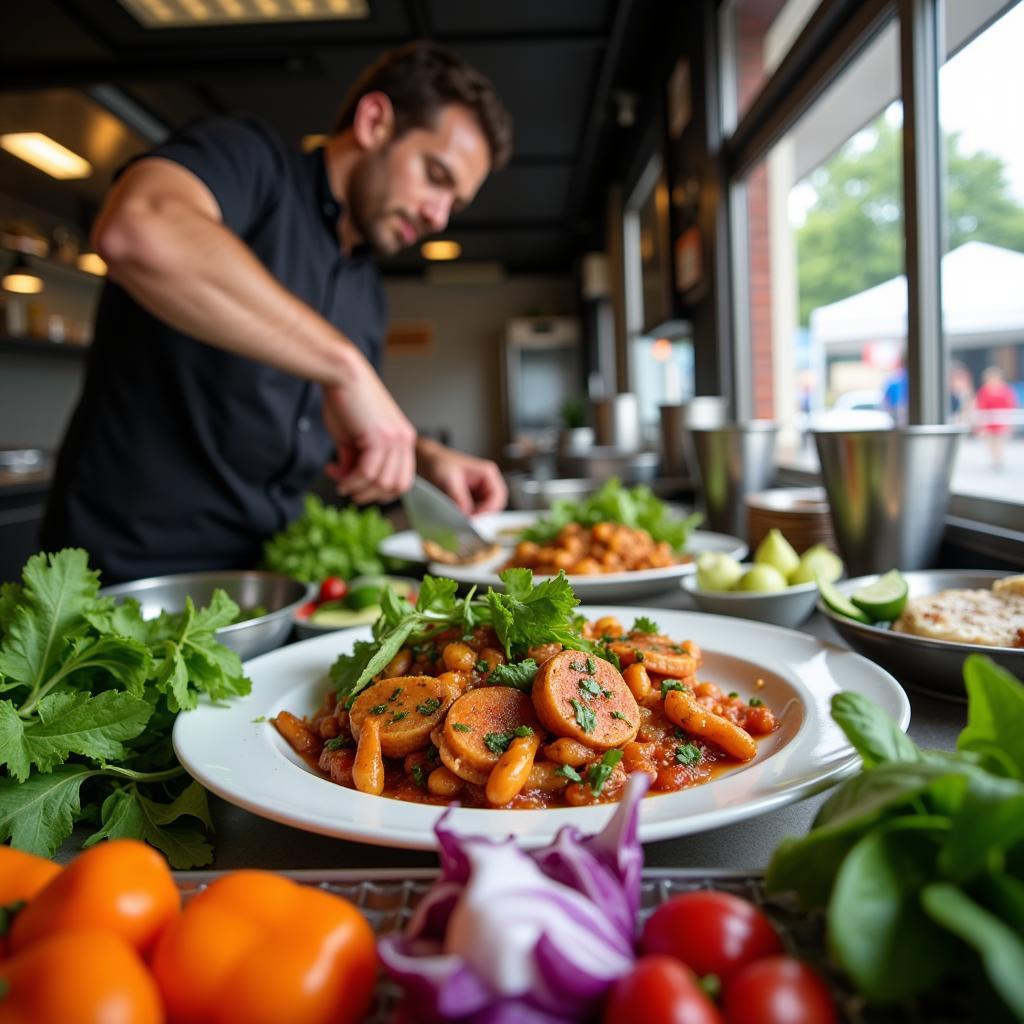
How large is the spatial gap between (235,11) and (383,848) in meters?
4.49

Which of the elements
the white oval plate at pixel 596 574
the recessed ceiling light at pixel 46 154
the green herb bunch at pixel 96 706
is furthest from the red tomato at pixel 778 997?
the recessed ceiling light at pixel 46 154

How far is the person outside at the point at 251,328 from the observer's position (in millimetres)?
1819

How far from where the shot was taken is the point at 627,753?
35.2 inches

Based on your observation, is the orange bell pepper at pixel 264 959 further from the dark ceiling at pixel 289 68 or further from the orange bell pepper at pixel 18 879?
the dark ceiling at pixel 289 68

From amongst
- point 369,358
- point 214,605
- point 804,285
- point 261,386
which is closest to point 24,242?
point 369,358

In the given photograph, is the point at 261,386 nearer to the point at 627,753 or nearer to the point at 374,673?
the point at 374,673

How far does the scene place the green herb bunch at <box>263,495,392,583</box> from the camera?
6.49ft

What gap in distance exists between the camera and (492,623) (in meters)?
1.02

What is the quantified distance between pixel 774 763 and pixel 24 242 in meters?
7.23

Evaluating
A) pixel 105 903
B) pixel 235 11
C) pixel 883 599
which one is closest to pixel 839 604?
pixel 883 599

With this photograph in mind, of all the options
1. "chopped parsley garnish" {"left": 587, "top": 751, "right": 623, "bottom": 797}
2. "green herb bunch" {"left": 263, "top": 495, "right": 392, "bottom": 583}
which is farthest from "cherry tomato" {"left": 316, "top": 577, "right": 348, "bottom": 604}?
"chopped parsley garnish" {"left": 587, "top": 751, "right": 623, "bottom": 797}

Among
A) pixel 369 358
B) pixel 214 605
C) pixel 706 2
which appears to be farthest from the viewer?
pixel 706 2

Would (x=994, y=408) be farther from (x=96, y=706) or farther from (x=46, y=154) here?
(x=46, y=154)

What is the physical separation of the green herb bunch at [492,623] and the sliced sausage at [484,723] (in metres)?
0.03
